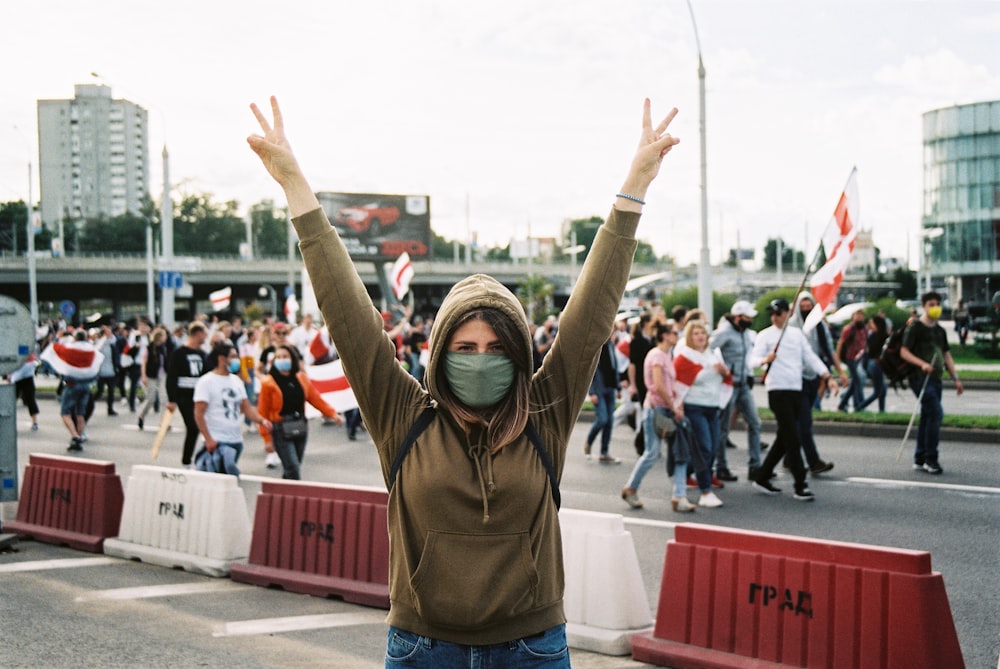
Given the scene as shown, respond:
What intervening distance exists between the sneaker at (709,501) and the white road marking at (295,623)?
13.6ft

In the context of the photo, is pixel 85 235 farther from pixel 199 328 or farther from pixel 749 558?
pixel 749 558

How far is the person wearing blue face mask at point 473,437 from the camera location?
2.45m

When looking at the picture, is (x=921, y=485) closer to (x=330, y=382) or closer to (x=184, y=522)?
(x=330, y=382)

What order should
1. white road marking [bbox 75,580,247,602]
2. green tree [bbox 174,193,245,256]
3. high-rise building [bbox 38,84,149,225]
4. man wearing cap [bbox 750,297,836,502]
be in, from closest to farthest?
white road marking [bbox 75,580,247,602] → man wearing cap [bbox 750,297,836,502] → green tree [bbox 174,193,245,256] → high-rise building [bbox 38,84,149,225]

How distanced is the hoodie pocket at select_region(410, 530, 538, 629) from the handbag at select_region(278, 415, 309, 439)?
798cm

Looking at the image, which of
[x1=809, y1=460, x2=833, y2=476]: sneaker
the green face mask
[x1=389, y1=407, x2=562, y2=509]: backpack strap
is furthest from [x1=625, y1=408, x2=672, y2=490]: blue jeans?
the green face mask

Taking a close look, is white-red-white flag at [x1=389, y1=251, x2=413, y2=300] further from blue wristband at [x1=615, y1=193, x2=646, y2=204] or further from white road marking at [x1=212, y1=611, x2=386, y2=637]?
blue wristband at [x1=615, y1=193, x2=646, y2=204]

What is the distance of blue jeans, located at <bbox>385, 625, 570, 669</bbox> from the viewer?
246cm

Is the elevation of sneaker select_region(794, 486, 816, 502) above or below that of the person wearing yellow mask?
below

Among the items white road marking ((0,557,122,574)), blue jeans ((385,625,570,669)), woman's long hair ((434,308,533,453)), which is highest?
woman's long hair ((434,308,533,453))

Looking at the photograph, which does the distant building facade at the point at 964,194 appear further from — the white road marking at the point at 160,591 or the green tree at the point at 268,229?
the green tree at the point at 268,229

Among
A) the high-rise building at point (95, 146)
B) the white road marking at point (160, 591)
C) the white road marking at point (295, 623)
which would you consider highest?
the high-rise building at point (95, 146)

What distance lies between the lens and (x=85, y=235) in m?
121

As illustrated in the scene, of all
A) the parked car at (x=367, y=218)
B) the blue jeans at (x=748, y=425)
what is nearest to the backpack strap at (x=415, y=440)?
the blue jeans at (x=748, y=425)
